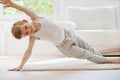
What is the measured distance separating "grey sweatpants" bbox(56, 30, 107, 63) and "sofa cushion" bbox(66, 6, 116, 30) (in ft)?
4.65

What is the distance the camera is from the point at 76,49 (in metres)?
2.35

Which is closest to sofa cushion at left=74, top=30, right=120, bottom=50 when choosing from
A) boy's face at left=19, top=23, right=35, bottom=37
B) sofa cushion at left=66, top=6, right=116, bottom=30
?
sofa cushion at left=66, top=6, right=116, bottom=30

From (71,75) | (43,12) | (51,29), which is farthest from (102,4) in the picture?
(71,75)

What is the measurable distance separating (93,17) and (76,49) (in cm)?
168

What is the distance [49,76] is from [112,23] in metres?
2.19

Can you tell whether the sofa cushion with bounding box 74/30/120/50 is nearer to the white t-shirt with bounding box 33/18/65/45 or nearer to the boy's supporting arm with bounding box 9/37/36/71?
the white t-shirt with bounding box 33/18/65/45

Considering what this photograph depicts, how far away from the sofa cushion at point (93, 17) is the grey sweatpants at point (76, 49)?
142 centimetres

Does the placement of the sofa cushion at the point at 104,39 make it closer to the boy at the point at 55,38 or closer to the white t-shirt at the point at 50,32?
the boy at the point at 55,38

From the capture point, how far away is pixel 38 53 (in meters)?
4.02

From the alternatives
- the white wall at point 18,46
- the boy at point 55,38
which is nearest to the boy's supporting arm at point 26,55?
the boy at point 55,38

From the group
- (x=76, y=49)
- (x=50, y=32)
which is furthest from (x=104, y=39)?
(x=50, y=32)

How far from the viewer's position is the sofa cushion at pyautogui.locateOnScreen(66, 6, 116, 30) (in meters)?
3.86

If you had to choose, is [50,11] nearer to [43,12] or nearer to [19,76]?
[43,12]

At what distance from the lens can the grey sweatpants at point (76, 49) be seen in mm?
2346
